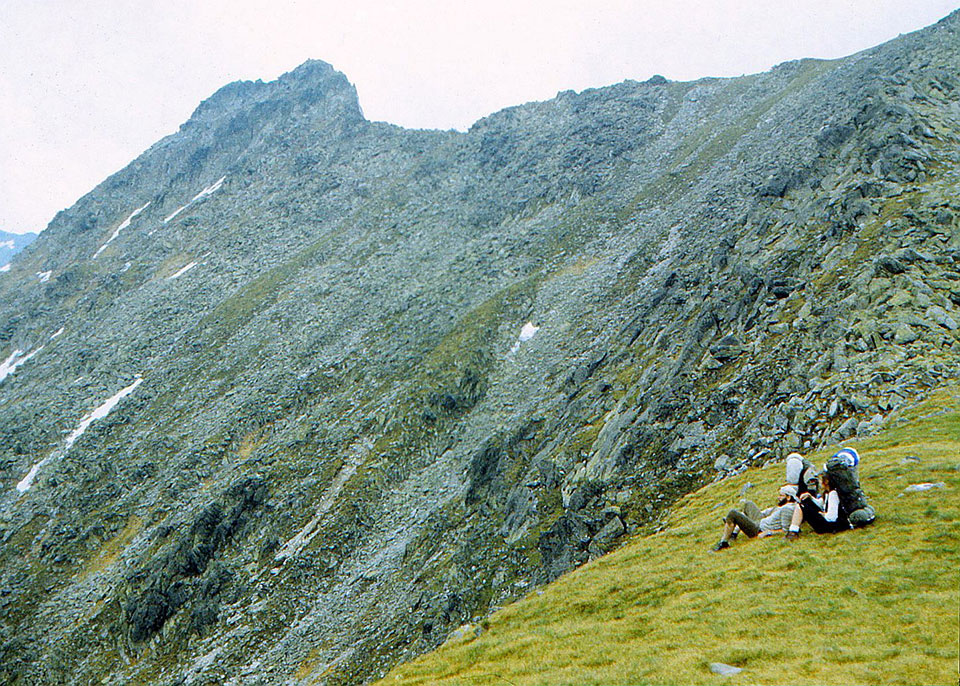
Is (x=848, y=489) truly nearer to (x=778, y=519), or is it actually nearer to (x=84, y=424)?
(x=778, y=519)

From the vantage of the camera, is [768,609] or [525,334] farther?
[525,334]

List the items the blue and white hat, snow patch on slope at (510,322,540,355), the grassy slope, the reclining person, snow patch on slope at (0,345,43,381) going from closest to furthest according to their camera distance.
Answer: the grassy slope
the blue and white hat
the reclining person
snow patch on slope at (510,322,540,355)
snow patch on slope at (0,345,43,381)

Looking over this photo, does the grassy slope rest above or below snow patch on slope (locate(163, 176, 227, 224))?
below

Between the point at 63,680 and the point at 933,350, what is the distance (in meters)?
60.3

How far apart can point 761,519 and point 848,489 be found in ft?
9.83

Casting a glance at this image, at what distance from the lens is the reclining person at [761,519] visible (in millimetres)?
17500

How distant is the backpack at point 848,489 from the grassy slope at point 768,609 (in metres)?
0.37

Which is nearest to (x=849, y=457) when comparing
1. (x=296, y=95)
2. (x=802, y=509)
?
(x=802, y=509)

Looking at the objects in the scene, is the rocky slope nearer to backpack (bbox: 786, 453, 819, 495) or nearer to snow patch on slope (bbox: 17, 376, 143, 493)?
snow patch on slope (bbox: 17, 376, 143, 493)

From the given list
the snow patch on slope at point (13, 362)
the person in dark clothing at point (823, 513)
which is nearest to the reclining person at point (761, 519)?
the person in dark clothing at point (823, 513)

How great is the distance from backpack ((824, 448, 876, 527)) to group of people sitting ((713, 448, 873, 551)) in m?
0.03

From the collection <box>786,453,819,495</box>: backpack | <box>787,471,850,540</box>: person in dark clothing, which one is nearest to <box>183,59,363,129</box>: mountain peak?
<box>786,453,819,495</box>: backpack

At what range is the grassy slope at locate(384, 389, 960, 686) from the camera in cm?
1079

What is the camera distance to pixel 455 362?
210ft
